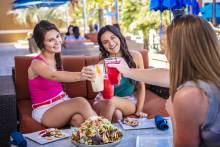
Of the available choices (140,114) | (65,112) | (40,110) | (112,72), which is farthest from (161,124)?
(40,110)

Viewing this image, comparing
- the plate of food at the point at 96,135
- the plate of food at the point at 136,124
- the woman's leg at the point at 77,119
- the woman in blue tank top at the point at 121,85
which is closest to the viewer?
the plate of food at the point at 96,135

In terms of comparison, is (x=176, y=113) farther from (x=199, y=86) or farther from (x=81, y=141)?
(x=81, y=141)

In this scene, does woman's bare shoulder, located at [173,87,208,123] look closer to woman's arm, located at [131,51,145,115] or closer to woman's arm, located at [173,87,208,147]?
woman's arm, located at [173,87,208,147]

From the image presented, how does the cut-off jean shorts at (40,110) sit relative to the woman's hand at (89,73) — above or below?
below

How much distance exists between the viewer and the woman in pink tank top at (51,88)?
125 inches

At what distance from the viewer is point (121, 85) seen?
3602mm

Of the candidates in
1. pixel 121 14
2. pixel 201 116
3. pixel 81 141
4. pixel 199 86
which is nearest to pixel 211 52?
pixel 199 86

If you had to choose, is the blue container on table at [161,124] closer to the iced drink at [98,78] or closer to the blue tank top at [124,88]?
the iced drink at [98,78]

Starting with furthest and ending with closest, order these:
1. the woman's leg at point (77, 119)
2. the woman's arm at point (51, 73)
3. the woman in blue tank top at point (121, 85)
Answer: the woman in blue tank top at point (121, 85)
the woman's leg at point (77, 119)
the woman's arm at point (51, 73)

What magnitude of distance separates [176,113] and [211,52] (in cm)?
29

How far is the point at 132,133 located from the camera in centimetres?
248

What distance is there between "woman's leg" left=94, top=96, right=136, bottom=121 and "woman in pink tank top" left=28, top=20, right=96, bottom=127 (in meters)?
0.15

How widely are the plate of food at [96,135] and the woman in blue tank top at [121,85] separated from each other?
1.07 metres

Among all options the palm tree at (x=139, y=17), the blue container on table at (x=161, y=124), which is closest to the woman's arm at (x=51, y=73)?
the blue container on table at (x=161, y=124)
